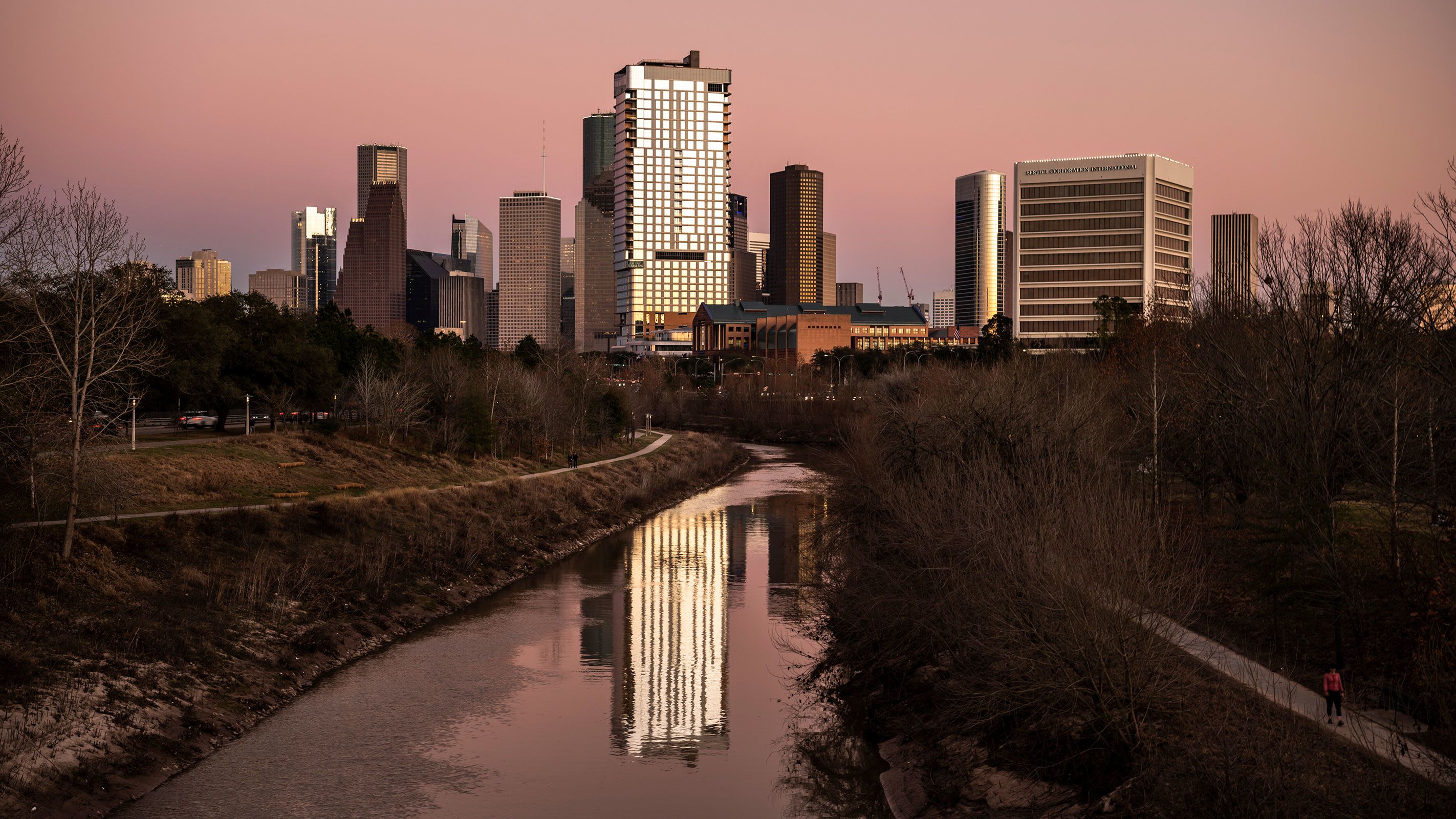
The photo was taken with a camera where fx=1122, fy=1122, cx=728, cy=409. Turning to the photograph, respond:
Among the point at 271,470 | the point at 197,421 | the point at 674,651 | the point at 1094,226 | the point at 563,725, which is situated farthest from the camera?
the point at 1094,226

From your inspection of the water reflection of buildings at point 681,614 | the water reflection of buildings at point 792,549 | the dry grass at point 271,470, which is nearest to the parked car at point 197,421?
the dry grass at point 271,470

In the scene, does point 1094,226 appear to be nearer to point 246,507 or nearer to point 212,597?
point 246,507

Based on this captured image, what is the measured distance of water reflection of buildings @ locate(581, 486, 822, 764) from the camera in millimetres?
32250

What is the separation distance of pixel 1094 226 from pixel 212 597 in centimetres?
18403

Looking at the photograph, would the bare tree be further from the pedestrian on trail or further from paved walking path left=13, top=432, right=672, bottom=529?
the pedestrian on trail

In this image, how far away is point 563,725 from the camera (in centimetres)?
3141

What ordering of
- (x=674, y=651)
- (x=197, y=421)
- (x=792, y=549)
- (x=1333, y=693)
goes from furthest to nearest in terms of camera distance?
(x=197, y=421)
(x=792, y=549)
(x=674, y=651)
(x=1333, y=693)

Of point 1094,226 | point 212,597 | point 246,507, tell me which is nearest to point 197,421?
point 246,507

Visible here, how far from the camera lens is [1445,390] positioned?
31234 mm

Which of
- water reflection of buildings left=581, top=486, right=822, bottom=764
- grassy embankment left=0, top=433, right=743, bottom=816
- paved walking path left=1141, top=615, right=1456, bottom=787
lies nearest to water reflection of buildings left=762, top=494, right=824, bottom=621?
water reflection of buildings left=581, top=486, right=822, bottom=764

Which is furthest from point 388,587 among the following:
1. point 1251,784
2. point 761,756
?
point 1251,784

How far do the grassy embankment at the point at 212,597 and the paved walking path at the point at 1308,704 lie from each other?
23.5 metres

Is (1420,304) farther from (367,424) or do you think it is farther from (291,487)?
(367,424)

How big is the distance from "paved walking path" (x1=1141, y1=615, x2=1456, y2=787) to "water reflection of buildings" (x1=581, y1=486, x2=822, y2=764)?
12.8m
